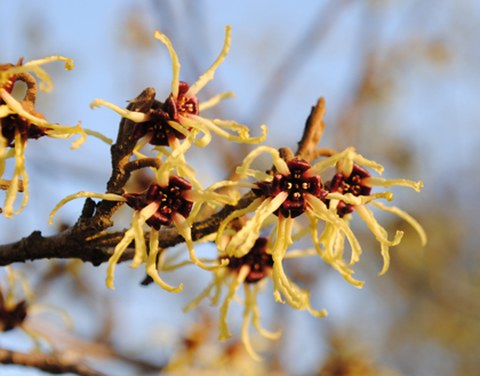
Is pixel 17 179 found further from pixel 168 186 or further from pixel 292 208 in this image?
pixel 292 208

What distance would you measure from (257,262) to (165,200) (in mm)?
497

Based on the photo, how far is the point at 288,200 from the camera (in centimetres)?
137

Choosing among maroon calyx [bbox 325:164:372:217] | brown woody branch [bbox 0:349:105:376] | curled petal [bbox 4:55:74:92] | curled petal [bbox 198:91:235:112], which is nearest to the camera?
curled petal [bbox 4:55:74:92]

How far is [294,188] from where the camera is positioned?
1.36 m

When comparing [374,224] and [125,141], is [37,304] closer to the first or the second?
[125,141]

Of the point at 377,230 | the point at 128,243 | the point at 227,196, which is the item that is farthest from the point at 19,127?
the point at 377,230

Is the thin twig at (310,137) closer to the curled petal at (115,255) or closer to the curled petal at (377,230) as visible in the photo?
the curled petal at (377,230)

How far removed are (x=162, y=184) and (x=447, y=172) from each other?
8849 millimetres

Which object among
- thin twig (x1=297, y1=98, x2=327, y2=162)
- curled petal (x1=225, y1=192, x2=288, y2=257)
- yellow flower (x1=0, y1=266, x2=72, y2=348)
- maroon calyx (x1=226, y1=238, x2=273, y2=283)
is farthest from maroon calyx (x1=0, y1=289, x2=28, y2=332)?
thin twig (x1=297, y1=98, x2=327, y2=162)

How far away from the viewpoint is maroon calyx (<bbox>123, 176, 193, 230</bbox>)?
A: 133 centimetres

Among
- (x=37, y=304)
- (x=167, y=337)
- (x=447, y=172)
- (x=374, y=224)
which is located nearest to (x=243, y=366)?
(x=167, y=337)

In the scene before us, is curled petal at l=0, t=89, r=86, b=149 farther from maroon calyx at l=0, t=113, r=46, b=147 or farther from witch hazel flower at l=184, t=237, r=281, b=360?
witch hazel flower at l=184, t=237, r=281, b=360

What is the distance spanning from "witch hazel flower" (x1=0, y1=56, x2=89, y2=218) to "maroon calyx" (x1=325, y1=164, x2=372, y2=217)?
2.03ft

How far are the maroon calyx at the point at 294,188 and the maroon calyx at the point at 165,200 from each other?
17 centimetres
